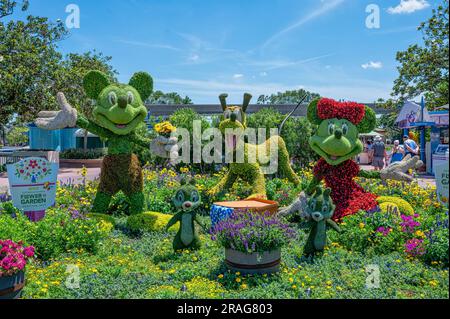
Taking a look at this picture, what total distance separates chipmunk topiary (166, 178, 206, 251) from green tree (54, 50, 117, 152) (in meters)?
12.7

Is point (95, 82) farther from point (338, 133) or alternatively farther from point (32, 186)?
point (338, 133)

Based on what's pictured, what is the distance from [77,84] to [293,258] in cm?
1495

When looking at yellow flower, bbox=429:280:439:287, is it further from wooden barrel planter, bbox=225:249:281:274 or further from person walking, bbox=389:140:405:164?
person walking, bbox=389:140:405:164

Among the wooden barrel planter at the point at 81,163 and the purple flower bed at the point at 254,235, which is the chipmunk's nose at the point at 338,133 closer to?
the purple flower bed at the point at 254,235

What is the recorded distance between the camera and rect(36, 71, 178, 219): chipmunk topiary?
6.26 m

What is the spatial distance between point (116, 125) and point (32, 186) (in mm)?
1571

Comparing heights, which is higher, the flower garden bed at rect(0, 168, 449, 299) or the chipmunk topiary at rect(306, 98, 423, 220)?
the chipmunk topiary at rect(306, 98, 423, 220)

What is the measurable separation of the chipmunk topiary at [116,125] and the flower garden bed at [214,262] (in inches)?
24.6

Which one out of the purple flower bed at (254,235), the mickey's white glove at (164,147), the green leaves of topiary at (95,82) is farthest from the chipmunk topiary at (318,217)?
the green leaves of topiary at (95,82)

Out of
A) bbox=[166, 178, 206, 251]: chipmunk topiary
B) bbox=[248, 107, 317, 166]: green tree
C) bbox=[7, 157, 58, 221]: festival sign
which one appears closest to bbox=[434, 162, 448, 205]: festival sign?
bbox=[166, 178, 206, 251]: chipmunk topiary

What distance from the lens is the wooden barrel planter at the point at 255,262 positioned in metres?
4.38

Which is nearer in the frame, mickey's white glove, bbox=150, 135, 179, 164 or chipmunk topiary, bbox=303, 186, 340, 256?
chipmunk topiary, bbox=303, 186, 340, 256

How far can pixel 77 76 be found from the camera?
17016 mm

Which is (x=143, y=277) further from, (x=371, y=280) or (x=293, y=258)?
(x=371, y=280)
